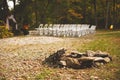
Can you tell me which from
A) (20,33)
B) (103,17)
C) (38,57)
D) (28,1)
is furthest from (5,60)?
(103,17)

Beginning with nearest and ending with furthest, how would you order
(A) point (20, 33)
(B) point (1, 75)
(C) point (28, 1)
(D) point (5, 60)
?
(B) point (1, 75) < (D) point (5, 60) < (A) point (20, 33) < (C) point (28, 1)

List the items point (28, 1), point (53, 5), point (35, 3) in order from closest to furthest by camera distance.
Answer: point (28, 1), point (35, 3), point (53, 5)

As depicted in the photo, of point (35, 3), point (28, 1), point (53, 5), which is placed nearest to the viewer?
point (28, 1)

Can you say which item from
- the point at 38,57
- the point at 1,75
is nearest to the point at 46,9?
the point at 38,57

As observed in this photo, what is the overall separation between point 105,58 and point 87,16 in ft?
103

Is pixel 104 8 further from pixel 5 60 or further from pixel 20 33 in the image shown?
pixel 5 60

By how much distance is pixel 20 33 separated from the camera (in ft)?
85.8

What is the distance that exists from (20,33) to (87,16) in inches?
681

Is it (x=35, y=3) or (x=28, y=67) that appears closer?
(x=28, y=67)

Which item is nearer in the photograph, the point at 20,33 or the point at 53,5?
the point at 20,33

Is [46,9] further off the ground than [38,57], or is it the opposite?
[46,9]

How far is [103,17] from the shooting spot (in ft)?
136

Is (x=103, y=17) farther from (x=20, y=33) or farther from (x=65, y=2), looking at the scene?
(x=20, y=33)

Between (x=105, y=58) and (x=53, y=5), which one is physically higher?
(x=53, y=5)
